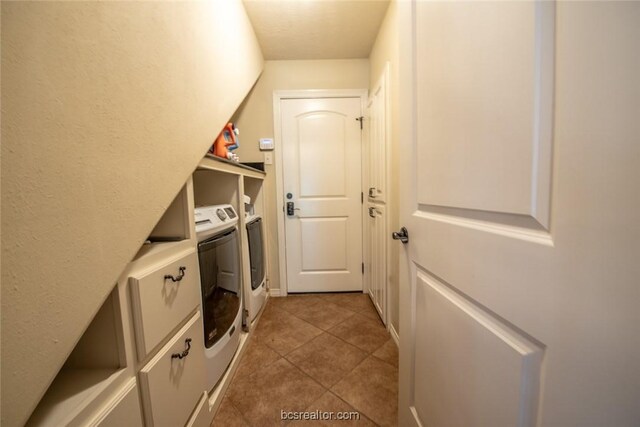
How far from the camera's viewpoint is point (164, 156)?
0.72 m

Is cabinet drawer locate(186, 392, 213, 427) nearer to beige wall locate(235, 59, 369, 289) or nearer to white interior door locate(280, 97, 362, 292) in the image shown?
white interior door locate(280, 97, 362, 292)

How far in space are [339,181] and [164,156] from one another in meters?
1.71

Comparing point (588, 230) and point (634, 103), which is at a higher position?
point (634, 103)

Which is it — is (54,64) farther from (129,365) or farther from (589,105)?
(589,105)

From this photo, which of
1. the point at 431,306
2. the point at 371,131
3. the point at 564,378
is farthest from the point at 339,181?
the point at 564,378

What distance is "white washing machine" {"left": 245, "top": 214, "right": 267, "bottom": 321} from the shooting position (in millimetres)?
1721

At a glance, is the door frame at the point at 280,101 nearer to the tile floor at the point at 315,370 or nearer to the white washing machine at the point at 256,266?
the white washing machine at the point at 256,266

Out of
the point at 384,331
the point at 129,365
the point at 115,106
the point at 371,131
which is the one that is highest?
the point at 371,131

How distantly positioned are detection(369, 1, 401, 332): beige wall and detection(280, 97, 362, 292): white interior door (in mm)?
649

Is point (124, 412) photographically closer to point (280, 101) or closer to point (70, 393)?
point (70, 393)

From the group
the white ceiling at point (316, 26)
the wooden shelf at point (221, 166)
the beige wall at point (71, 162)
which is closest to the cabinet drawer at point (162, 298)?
the beige wall at point (71, 162)

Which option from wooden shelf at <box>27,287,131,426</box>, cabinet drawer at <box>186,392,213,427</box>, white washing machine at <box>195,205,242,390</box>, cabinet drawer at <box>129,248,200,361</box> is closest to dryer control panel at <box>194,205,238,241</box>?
white washing machine at <box>195,205,242,390</box>

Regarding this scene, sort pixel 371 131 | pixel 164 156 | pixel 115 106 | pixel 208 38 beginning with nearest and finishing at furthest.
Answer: pixel 115 106
pixel 164 156
pixel 208 38
pixel 371 131

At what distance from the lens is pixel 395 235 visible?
885 millimetres
